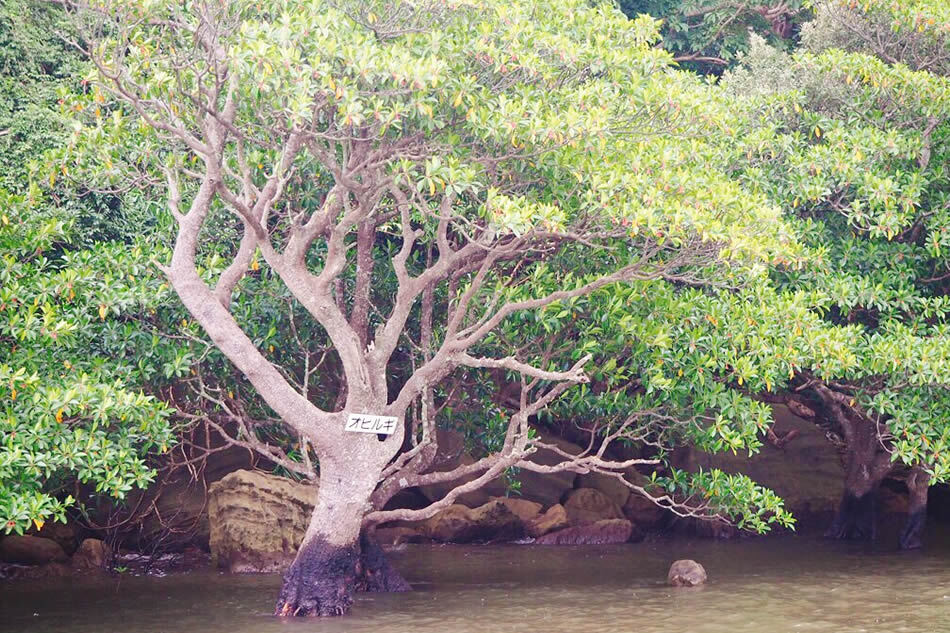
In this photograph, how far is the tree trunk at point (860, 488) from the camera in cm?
1912

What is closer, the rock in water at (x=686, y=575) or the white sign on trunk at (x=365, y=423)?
the white sign on trunk at (x=365, y=423)

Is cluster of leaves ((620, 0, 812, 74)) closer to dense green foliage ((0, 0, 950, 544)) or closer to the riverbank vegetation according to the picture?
dense green foliage ((0, 0, 950, 544))

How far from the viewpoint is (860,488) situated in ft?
64.5

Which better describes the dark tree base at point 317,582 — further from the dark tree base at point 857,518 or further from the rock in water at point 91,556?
the dark tree base at point 857,518

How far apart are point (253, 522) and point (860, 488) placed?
37.9 feet

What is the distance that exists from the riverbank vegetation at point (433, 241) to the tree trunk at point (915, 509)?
224 cm

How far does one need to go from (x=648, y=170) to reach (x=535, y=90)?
178cm

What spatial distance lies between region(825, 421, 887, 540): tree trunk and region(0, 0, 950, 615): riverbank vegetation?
4.58ft

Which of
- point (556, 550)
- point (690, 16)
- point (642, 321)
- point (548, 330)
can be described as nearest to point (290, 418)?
point (548, 330)

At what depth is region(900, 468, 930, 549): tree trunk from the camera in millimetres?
18703

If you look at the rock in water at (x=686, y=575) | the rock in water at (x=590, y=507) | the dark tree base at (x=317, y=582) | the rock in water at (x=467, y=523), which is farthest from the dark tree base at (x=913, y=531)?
the dark tree base at (x=317, y=582)

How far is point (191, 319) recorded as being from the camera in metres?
14.5

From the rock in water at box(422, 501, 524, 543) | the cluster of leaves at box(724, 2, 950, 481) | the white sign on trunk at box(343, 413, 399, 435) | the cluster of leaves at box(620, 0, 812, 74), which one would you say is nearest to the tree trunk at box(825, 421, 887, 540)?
the cluster of leaves at box(724, 2, 950, 481)

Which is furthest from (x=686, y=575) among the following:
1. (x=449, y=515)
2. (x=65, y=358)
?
(x=65, y=358)
